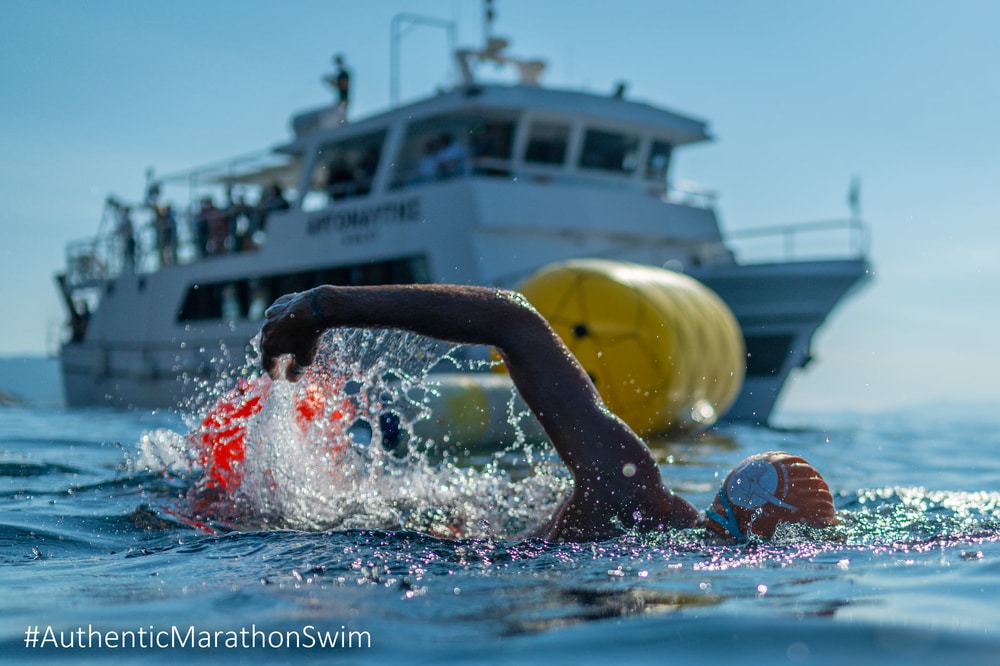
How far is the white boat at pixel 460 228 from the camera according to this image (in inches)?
571

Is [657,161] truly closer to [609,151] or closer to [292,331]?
[609,151]

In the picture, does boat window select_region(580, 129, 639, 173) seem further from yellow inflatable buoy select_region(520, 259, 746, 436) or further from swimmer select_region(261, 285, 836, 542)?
swimmer select_region(261, 285, 836, 542)

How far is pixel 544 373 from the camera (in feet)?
12.0

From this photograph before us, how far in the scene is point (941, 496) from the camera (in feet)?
18.8

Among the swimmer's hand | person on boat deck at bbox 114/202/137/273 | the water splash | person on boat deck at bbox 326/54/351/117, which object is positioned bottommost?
the water splash

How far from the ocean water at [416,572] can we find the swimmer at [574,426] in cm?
10

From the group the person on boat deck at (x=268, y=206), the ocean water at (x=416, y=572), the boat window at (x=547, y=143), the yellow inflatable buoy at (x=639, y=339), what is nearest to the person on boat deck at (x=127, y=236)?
the person on boat deck at (x=268, y=206)

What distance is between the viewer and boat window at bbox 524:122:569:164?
51.8 ft

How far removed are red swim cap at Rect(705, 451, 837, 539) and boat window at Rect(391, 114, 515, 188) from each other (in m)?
11.6

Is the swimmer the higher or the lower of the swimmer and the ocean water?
the higher

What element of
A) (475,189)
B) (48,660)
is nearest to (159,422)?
(475,189)

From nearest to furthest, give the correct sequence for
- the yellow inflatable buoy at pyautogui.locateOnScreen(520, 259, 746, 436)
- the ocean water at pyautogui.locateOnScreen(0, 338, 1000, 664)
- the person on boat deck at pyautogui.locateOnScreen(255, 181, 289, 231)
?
the ocean water at pyautogui.locateOnScreen(0, 338, 1000, 664) < the yellow inflatable buoy at pyautogui.locateOnScreen(520, 259, 746, 436) < the person on boat deck at pyautogui.locateOnScreen(255, 181, 289, 231)

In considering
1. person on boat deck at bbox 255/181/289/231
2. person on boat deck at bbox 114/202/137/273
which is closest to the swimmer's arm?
person on boat deck at bbox 255/181/289/231

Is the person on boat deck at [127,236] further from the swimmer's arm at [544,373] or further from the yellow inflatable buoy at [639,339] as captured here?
the swimmer's arm at [544,373]
